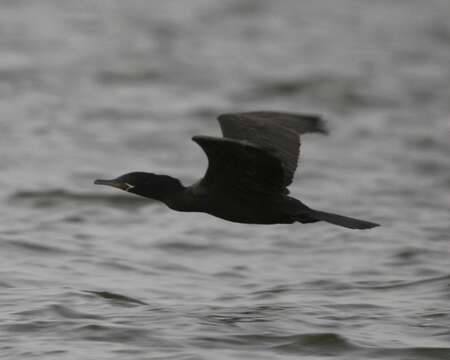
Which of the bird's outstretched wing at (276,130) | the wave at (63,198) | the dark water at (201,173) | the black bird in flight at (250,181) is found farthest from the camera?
the wave at (63,198)

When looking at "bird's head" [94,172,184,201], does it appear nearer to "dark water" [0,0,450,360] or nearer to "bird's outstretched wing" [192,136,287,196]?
"bird's outstretched wing" [192,136,287,196]

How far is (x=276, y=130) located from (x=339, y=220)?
35.1 inches

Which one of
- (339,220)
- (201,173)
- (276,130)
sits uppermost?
(201,173)

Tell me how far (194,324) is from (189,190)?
2.92 feet

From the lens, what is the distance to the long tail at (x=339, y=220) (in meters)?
8.80

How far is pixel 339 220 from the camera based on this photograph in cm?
889

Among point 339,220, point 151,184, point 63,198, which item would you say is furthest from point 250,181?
Result: point 63,198

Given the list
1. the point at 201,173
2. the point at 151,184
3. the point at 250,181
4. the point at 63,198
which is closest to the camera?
the point at 250,181

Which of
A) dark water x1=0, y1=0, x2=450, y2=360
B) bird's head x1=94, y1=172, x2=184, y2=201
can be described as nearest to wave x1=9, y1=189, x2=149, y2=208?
dark water x1=0, y1=0, x2=450, y2=360

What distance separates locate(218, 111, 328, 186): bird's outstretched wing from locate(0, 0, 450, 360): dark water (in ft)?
3.47

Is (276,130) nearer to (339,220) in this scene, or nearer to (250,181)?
(250,181)

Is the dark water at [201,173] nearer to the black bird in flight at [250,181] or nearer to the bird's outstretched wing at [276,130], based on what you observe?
the black bird in flight at [250,181]

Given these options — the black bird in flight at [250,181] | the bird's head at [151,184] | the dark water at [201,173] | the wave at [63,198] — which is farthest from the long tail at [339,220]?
the wave at [63,198]

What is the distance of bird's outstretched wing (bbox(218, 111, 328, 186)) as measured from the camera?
364 inches
